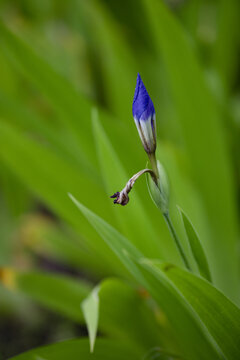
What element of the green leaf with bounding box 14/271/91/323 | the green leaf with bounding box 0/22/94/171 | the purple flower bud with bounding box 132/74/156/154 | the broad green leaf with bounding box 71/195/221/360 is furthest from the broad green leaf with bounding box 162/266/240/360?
the green leaf with bounding box 0/22/94/171

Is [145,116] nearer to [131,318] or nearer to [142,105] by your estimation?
[142,105]

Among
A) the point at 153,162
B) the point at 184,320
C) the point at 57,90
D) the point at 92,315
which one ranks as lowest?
the point at 184,320

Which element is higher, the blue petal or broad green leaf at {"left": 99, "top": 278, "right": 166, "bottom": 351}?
the blue petal

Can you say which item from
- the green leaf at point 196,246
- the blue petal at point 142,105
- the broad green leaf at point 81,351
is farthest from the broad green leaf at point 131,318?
the blue petal at point 142,105

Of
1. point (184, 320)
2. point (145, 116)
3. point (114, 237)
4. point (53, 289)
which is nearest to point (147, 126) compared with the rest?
point (145, 116)

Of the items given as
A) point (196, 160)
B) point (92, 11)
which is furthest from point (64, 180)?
point (92, 11)

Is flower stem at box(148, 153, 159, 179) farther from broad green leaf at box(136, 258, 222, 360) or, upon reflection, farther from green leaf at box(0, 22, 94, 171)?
green leaf at box(0, 22, 94, 171)

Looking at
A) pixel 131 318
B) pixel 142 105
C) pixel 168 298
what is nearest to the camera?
pixel 142 105

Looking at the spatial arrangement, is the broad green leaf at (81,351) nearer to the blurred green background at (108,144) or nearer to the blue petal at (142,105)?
the blurred green background at (108,144)
